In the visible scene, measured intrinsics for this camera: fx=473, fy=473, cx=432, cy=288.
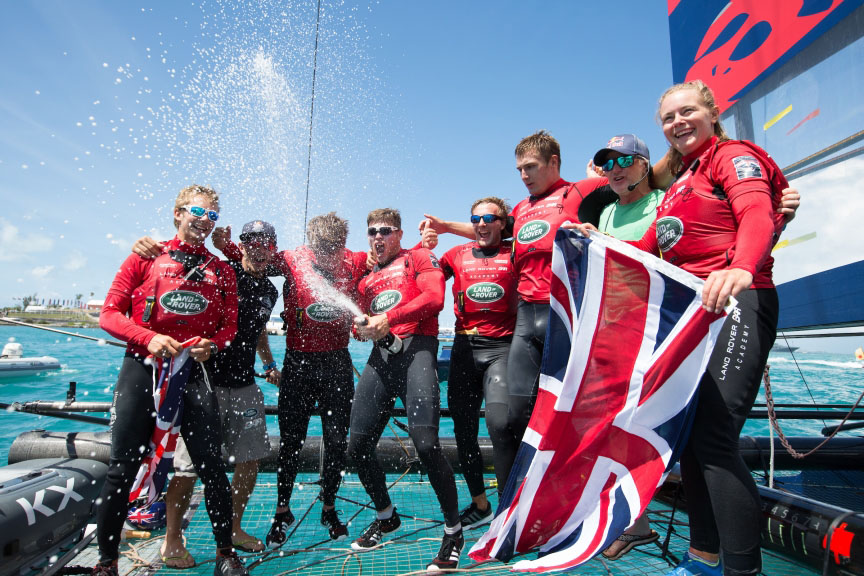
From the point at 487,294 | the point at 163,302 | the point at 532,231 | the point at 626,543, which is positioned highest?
the point at 532,231

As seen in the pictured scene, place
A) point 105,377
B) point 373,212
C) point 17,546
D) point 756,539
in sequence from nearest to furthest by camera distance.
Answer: point 756,539 → point 17,546 → point 373,212 → point 105,377

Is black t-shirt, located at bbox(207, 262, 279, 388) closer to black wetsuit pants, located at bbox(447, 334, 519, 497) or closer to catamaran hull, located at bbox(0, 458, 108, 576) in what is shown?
catamaran hull, located at bbox(0, 458, 108, 576)

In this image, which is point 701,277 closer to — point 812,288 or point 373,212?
point 373,212

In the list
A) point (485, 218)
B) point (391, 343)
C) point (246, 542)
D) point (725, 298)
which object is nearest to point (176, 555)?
point (246, 542)

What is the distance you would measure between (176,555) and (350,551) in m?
1.17

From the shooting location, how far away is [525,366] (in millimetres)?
3086

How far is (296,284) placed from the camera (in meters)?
3.93

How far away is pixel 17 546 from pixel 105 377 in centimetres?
2506

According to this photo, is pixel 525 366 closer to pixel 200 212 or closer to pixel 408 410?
pixel 408 410

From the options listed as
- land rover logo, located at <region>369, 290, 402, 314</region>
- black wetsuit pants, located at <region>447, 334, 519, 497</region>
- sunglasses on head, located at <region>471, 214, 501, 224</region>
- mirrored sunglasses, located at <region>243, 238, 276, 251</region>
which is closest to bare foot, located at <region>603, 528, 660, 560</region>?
black wetsuit pants, located at <region>447, 334, 519, 497</region>

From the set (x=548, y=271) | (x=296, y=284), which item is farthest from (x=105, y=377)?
(x=548, y=271)

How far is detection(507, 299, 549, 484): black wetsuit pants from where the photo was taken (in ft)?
9.98

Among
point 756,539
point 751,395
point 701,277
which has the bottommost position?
point 756,539

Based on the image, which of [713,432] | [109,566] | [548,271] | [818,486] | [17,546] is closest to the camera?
[713,432]
